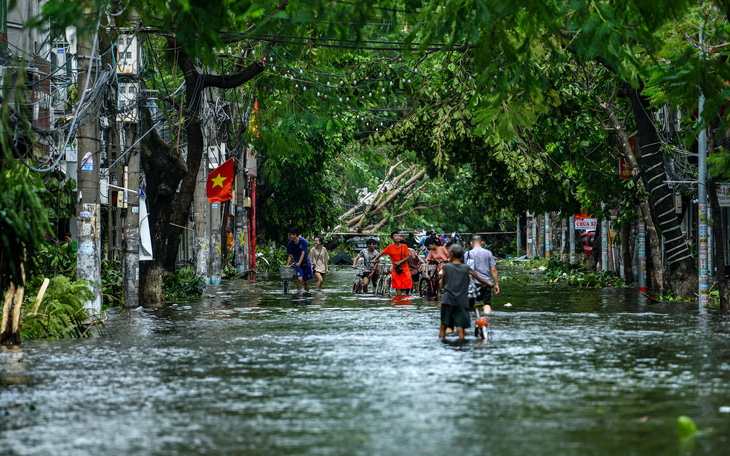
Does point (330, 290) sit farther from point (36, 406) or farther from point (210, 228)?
point (36, 406)

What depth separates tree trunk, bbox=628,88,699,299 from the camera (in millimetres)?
23750

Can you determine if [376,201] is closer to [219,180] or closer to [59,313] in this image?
[219,180]

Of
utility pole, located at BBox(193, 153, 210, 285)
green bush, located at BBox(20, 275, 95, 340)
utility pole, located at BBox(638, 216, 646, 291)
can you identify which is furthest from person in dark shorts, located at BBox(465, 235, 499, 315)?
utility pole, located at BBox(193, 153, 210, 285)

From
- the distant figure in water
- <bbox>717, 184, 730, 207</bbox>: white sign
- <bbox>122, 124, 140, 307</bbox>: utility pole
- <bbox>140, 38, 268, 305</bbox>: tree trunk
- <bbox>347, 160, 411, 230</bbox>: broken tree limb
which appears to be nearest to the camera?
<bbox>122, 124, 140, 307</bbox>: utility pole

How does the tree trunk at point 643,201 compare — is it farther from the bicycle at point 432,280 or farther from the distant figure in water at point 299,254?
the distant figure in water at point 299,254

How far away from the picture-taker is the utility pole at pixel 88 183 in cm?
1758

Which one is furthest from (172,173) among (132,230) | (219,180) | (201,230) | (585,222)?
(585,222)

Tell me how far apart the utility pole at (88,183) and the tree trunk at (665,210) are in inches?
487

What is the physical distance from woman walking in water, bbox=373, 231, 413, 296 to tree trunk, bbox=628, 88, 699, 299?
604cm

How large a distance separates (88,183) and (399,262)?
31.6ft

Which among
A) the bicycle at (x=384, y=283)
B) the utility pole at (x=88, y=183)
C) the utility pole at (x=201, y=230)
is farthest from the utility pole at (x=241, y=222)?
the utility pole at (x=88, y=183)

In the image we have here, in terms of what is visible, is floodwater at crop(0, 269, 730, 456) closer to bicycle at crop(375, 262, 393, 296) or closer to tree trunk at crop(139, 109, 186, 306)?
tree trunk at crop(139, 109, 186, 306)

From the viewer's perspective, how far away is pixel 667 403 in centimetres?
905

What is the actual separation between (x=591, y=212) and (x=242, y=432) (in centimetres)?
2516
